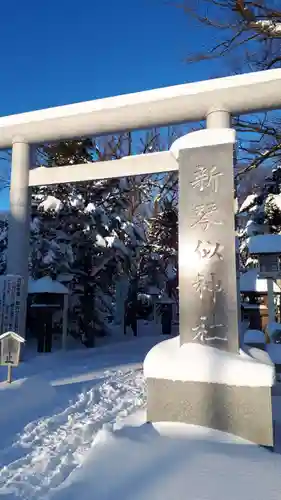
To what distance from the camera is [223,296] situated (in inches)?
171

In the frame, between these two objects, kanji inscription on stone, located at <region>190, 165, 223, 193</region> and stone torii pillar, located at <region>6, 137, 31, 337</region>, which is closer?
kanji inscription on stone, located at <region>190, 165, 223, 193</region>

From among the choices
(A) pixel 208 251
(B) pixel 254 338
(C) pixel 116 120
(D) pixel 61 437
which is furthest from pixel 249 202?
(D) pixel 61 437

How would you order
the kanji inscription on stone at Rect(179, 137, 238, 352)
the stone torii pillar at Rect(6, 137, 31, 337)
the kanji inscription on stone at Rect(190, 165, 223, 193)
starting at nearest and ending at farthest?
the kanji inscription on stone at Rect(179, 137, 238, 352), the kanji inscription on stone at Rect(190, 165, 223, 193), the stone torii pillar at Rect(6, 137, 31, 337)

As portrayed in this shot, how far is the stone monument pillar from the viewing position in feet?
12.4

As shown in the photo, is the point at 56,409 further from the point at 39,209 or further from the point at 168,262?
the point at 168,262

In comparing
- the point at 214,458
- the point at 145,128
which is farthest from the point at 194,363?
the point at 145,128

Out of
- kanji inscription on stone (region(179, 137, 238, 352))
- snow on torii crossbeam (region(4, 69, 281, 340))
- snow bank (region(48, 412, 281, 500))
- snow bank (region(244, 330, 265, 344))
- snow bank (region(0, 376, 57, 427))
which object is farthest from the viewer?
snow bank (region(244, 330, 265, 344))

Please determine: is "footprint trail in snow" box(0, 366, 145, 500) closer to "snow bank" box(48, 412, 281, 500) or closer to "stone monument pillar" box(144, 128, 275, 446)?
"snow bank" box(48, 412, 281, 500)

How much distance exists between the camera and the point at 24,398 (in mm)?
5523

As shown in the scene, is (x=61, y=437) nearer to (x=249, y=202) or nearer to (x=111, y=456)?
(x=111, y=456)

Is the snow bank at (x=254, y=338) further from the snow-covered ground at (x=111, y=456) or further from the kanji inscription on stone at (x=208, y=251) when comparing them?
the kanji inscription on stone at (x=208, y=251)

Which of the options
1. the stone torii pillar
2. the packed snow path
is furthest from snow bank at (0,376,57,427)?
the stone torii pillar

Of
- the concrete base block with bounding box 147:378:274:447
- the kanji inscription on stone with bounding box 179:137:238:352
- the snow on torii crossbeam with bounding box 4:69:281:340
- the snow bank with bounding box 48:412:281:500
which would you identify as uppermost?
the snow on torii crossbeam with bounding box 4:69:281:340

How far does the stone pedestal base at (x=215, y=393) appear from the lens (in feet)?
12.2
